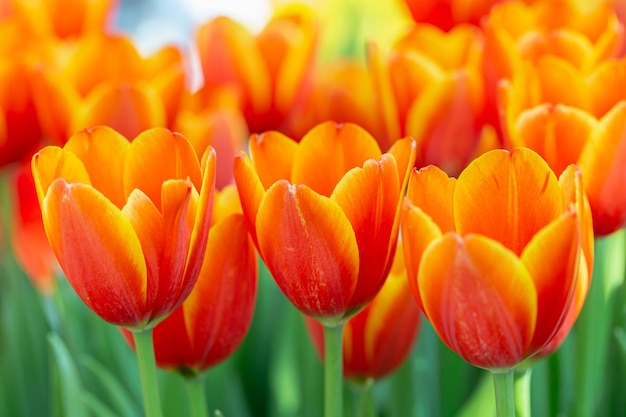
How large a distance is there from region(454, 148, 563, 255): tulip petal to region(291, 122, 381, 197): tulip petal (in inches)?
2.9

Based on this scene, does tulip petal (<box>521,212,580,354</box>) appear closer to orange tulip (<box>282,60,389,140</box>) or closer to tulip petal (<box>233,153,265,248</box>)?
tulip petal (<box>233,153,265,248</box>)

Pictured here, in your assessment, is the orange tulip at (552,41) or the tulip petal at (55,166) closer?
the tulip petal at (55,166)

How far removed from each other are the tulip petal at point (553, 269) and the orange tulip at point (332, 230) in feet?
0.24

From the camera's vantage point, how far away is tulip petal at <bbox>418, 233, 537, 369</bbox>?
1.26 feet

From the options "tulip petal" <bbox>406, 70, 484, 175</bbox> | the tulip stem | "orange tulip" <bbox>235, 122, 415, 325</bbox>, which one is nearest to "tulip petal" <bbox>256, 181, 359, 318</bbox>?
"orange tulip" <bbox>235, 122, 415, 325</bbox>

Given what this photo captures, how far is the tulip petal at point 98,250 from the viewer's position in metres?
0.43

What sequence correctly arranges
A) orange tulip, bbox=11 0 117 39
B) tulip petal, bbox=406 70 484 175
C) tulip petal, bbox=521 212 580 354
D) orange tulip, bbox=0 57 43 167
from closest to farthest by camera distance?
1. tulip petal, bbox=521 212 580 354
2. tulip petal, bbox=406 70 484 175
3. orange tulip, bbox=0 57 43 167
4. orange tulip, bbox=11 0 117 39

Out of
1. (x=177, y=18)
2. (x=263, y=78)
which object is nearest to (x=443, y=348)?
(x=263, y=78)

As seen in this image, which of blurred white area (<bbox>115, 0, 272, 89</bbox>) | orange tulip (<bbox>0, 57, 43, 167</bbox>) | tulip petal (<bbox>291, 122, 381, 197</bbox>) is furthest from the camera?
blurred white area (<bbox>115, 0, 272, 89</bbox>)

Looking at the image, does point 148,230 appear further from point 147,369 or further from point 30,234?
point 30,234

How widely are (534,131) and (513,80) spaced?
82mm

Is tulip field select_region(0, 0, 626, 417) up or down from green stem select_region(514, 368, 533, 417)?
up

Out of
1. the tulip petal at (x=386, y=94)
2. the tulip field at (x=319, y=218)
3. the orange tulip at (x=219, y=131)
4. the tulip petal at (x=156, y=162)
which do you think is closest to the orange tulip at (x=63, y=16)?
the tulip field at (x=319, y=218)

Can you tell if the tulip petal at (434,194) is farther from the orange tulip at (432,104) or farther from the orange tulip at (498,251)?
the orange tulip at (432,104)
